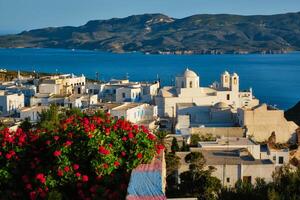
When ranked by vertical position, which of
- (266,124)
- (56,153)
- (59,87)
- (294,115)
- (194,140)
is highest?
(56,153)

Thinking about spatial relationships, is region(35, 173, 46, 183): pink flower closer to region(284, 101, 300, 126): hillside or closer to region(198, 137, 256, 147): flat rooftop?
region(198, 137, 256, 147): flat rooftop

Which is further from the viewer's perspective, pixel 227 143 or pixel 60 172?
pixel 227 143

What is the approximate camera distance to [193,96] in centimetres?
3114

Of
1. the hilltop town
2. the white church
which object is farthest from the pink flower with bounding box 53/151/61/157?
the white church

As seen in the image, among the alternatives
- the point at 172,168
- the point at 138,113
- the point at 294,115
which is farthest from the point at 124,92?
the point at 172,168

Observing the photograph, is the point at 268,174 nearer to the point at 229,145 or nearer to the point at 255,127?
the point at 229,145

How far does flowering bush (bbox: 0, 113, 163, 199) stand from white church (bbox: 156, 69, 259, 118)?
2257cm

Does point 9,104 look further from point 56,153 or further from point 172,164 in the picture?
point 56,153

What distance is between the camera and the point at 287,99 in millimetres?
59688

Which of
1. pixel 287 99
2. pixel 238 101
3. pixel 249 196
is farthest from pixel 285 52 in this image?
pixel 249 196

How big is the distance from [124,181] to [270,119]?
19.3 metres

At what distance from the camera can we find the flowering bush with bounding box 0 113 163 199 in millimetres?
6680

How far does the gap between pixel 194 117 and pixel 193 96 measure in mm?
2912

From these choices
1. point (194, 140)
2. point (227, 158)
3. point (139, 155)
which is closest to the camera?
point (139, 155)
